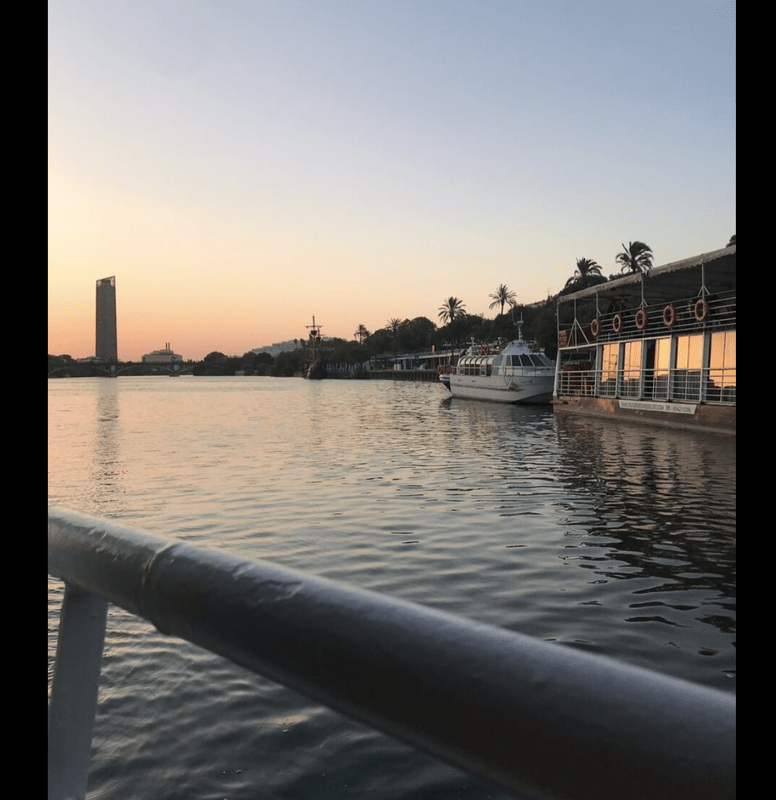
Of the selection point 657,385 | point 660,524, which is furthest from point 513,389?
point 660,524

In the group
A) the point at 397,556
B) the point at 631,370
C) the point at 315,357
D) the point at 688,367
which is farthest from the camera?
the point at 315,357

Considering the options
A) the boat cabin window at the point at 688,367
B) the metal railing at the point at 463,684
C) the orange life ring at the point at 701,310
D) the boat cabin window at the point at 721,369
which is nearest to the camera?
the metal railing at the point at 463,684

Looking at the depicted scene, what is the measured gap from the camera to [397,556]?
9750mm

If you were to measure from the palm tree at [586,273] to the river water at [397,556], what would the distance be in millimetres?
61943

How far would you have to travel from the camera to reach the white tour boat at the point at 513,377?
45.0 meters

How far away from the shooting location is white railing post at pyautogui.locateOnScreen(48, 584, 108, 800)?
1145 mm

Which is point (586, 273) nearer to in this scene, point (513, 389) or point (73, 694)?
point (513, 389)

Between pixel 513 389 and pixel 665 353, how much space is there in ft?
56.4

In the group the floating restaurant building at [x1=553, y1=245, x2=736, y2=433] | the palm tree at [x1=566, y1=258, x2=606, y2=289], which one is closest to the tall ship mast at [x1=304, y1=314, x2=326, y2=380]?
the palm tree at [x1=566, y1=258, x2=606, y2=289]

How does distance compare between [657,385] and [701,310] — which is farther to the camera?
[657,385]

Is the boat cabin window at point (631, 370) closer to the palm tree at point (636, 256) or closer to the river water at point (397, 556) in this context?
the river water at point (397, 556)

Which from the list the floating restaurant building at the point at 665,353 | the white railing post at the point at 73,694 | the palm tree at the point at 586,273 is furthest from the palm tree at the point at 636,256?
the white railing post at the point at 73,694
